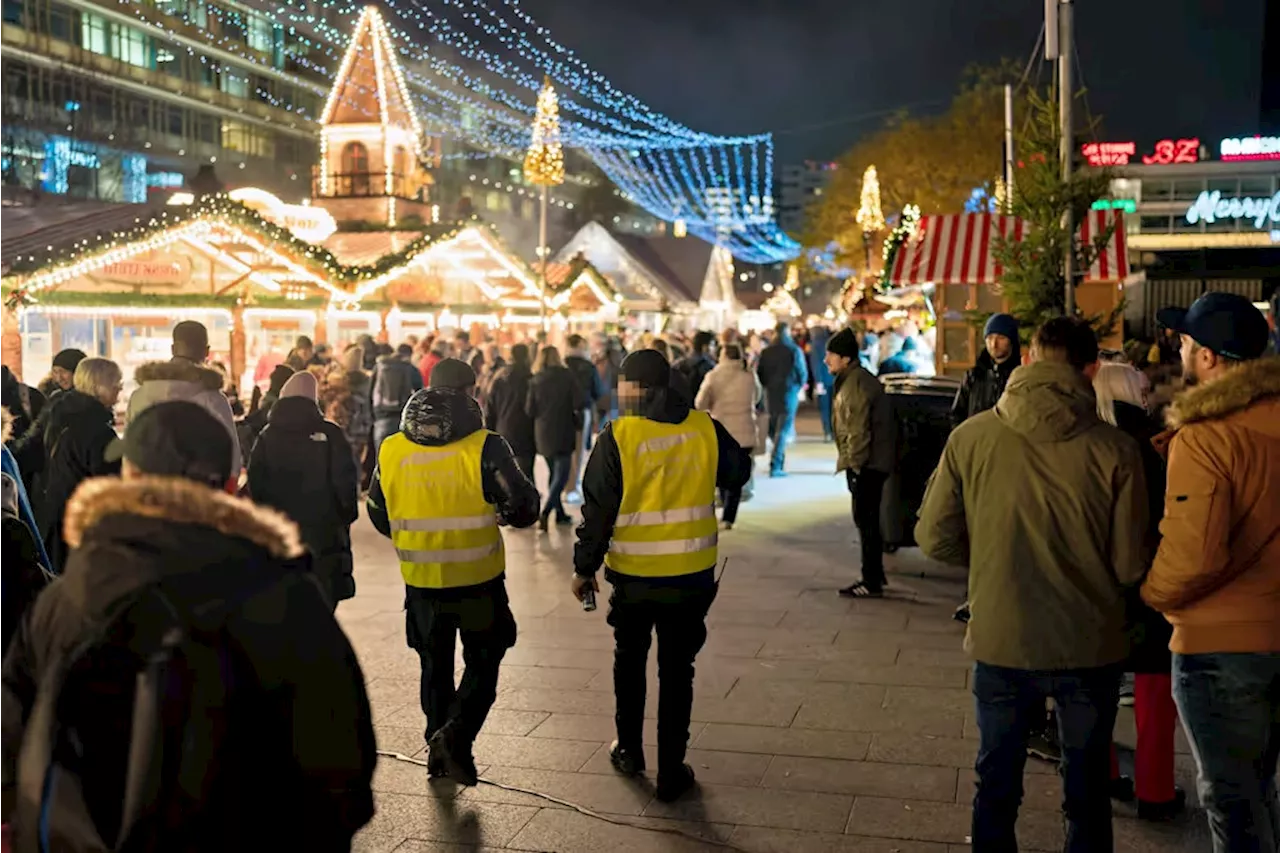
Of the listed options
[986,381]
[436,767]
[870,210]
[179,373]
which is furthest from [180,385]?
[870,210]

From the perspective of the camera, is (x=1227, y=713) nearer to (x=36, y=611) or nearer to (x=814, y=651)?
(x=36, y=611)

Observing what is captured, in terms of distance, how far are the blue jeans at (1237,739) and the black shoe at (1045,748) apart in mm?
1990

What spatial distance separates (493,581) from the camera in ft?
18.2

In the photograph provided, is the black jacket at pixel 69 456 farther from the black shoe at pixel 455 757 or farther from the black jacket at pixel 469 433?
the black shoe at pixel 455 757

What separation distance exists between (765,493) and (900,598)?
233 inches

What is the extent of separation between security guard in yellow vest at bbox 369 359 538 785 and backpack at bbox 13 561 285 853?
3.04 metres

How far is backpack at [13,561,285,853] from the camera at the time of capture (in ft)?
7.26

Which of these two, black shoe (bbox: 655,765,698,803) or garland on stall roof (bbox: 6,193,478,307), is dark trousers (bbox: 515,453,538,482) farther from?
black shoe (bbox: 655,765,698,803)

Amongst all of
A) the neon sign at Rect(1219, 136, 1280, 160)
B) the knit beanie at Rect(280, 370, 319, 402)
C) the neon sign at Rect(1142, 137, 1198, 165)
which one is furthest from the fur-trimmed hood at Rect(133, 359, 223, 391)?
the neon sign at Rect(1142, 137, 1198, 165)

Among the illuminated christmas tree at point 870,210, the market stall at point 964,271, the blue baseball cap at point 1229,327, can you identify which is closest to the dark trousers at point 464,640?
the blue baseball cap at point 1229,327

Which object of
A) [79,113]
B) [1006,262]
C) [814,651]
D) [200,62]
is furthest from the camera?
[200,62]

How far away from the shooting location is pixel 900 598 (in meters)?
9.19

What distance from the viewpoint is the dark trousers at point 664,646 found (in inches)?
210

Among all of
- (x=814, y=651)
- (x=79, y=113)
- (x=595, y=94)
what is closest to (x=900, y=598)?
(x=814, y=651)
